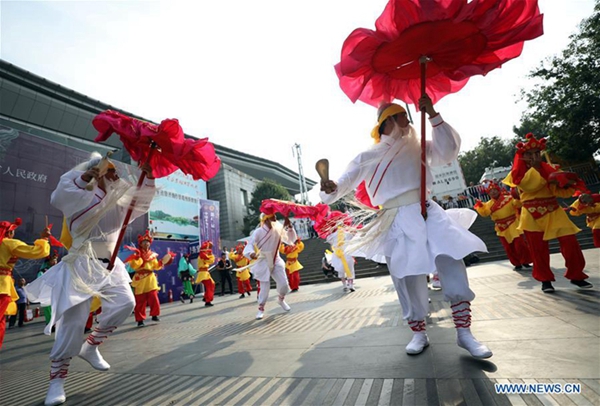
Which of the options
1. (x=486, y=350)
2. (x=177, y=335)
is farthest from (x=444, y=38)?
(x=177, y=335)

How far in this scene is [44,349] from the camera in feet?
17.7

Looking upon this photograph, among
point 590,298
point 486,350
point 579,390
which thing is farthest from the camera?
point 590,298

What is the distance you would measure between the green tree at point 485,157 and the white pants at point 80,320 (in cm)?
3991

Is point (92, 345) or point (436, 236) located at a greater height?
point (436, 236)

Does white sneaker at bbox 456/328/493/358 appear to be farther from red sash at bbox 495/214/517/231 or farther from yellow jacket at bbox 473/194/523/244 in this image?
red sash at bbox 495/214/517/231

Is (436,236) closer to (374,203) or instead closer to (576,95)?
(374,203)

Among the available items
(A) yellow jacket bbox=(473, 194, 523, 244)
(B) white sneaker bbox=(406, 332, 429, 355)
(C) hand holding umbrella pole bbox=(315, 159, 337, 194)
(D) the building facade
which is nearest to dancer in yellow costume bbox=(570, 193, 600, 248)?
(A) yellow jacket bbox=(473, 194, 523, 244)

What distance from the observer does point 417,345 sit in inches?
97.9

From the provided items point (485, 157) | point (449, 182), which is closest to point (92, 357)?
point (449, 182)

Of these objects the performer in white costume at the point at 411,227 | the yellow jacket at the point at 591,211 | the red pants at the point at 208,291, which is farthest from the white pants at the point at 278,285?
the yellow jacket at the point at 591,211

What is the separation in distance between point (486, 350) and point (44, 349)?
671 centimetres

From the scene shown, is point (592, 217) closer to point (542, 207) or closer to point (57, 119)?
point (542, 207)

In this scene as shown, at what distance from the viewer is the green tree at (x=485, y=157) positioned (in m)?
36.7

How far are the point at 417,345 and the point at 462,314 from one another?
0.44m
